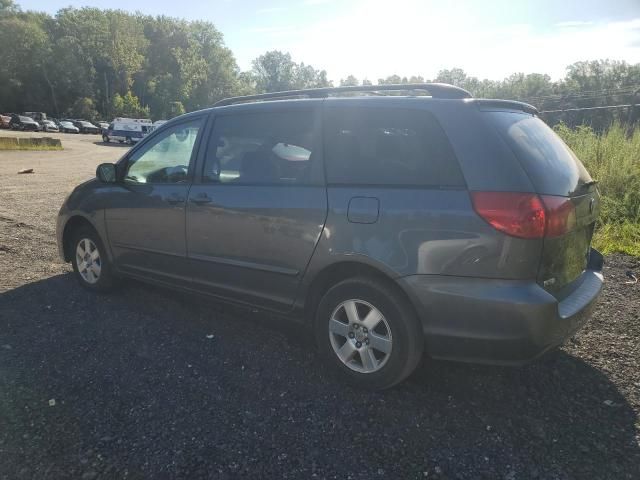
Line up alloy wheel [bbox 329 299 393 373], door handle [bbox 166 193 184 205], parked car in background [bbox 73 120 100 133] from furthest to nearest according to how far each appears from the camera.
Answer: parked car in background [bbox 73 120 100 133] → door handle [bbox 166 193 184 205] → alloy wheel [bbox 329 299 393 373]

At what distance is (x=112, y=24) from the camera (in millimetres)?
79250

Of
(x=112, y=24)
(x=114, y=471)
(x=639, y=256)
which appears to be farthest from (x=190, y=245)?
(x=112, y=24)

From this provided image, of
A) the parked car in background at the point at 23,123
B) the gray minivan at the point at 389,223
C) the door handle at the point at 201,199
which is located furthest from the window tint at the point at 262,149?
the parked car in background at the point at 23,123

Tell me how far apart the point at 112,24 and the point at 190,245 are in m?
89.2

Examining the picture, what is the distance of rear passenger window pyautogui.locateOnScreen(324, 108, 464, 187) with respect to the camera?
282 centimetres

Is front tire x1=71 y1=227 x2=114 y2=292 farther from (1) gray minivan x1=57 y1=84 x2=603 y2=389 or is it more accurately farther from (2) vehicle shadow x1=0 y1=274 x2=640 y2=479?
(1) gray minivan x1=57 y1=84 x2=603 y2=389

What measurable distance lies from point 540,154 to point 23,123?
190 feet

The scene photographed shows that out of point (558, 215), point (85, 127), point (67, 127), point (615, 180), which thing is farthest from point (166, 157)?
point (85, 127)

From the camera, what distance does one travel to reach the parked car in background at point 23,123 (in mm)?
49906

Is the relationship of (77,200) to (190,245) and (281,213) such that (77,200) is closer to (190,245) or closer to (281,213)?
(190,245)

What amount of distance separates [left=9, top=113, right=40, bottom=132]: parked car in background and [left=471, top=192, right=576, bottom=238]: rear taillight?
57228mm

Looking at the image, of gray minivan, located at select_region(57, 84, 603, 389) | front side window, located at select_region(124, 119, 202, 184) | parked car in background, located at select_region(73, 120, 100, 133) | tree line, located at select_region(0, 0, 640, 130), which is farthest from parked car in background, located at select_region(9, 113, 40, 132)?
gray minivan, located at select_region(57, 84, 603, 389)

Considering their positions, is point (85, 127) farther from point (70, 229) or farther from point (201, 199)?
point (201, 199)

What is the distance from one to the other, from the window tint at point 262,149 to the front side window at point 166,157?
257mm
